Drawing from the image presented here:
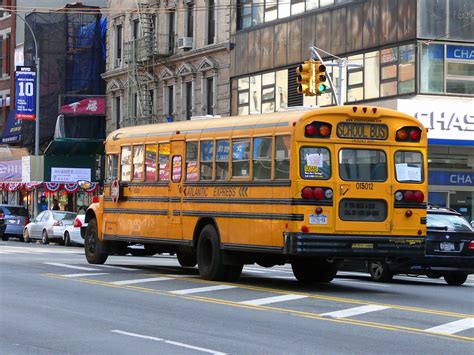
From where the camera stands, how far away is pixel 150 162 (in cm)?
2211

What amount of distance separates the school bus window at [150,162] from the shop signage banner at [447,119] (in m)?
16.3

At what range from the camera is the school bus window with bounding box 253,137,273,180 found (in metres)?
18.4

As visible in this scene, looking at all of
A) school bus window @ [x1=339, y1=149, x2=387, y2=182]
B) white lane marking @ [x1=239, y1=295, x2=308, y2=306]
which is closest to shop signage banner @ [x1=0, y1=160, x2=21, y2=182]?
school bus window @ [x1=339, y1=149, x2=387, y2=182]

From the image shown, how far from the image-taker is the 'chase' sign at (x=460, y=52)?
122 ft

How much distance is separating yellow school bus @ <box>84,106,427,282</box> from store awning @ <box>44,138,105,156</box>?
1449 inches

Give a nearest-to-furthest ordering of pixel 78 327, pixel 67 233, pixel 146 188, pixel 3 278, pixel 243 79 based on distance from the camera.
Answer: pixel 78 327 < pixel 3 278 < pixel 146 188 < pixel 67 233 < pixel 243 79

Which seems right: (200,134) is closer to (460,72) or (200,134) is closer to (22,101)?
(460,72)

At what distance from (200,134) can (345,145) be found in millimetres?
3420

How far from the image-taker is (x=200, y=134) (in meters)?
20.4

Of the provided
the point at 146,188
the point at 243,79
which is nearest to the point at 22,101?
the point at 243,79

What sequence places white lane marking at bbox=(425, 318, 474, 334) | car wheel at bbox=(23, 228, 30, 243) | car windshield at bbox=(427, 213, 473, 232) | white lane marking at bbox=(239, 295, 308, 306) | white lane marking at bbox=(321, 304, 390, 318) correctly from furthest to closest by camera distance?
car wheel at bbox=(23, 228, 30, 243)
car windshield at bbox=(427, 213, 473, 232)
white lane marking at bbox=(239, 295, 308, 306)
white lane marking at bbox=(321, 304, 390, 318)
white lane marking at bbox=(425, 318, 474, 334)

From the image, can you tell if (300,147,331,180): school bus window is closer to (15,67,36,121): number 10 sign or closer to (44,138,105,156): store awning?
(44,138,105,156): store awning

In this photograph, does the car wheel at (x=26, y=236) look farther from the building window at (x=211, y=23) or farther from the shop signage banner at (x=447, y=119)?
the shop signage banner at (x=447, y=119)

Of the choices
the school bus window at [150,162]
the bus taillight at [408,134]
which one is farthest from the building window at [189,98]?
the bus taillight at [408,134]
